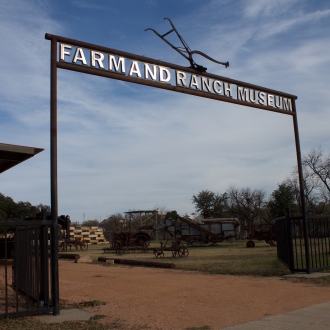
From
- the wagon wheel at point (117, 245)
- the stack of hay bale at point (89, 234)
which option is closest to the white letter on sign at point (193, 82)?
the wagon wheel at point (117, 245)

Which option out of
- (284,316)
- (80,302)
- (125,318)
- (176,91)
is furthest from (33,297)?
(176,91)

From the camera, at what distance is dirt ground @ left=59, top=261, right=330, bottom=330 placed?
286 inches

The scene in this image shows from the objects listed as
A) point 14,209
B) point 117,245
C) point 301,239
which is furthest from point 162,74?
point 14,209

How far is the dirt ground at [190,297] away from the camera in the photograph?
7270 mm

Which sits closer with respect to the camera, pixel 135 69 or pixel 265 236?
pixel 135 69

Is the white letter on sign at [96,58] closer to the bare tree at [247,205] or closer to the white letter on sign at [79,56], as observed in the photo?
the white letter on sign at [79,56]

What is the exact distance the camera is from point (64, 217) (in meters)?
8.80

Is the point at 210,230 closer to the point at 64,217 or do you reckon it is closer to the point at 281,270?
the point at 281,270

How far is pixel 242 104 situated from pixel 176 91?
2316 mm

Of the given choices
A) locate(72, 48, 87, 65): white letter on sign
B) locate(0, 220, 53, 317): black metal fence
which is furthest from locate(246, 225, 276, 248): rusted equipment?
locate(72, 48, 87, 65): white letter on sign

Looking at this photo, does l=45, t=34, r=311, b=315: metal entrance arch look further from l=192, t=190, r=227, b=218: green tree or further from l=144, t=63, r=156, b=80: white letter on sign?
l=192, t=190, r=227, b=218: green tree

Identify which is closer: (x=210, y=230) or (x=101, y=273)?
(x=101, y=273)

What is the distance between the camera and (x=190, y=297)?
30.5 ft

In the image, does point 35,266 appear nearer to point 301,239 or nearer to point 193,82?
point 193,82
